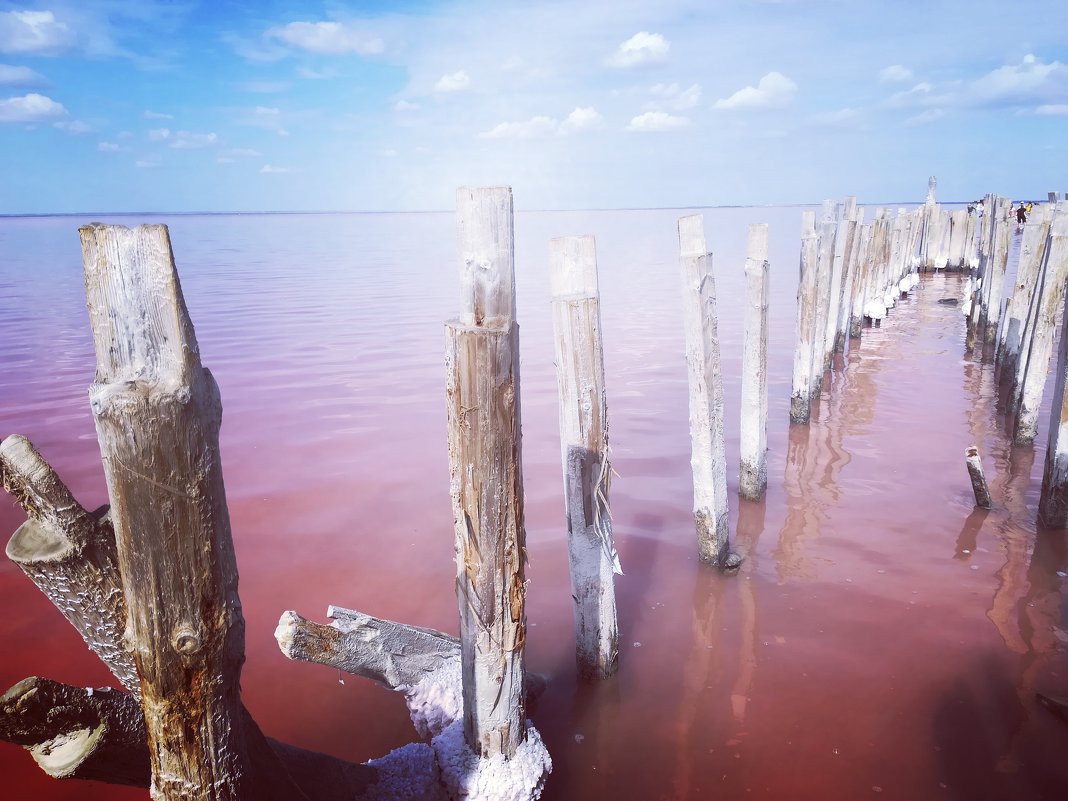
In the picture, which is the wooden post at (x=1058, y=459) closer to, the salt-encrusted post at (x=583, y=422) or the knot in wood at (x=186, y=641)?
the salt-encrusted post at (x=583, y=422)

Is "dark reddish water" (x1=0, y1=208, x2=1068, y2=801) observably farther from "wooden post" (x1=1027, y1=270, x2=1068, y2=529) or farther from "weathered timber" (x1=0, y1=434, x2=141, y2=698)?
"weathered timber" (x1=0, y1=434, x2=141, y2=698)

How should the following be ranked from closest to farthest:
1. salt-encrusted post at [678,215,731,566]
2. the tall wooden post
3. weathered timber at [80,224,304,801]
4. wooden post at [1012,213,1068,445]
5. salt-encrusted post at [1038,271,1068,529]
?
weathered timber at [80,224,304,801] < the tall wooden post < salt-encrusted post at [678,215,731,566] < salt-encrusted post at [1038,271,1068,529] < wooden post at [1012,213,1068,445]

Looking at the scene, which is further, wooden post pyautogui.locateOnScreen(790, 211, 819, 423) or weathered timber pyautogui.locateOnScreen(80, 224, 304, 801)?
wooden post pyautogui.locateOnScreen(790, 211, 819, 423)

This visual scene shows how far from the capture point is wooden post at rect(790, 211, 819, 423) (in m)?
7.31

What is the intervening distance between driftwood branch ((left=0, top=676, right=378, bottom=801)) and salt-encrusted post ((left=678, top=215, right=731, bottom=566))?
3.07 m

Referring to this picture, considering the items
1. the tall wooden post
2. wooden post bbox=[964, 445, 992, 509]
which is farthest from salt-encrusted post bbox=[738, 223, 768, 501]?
the tall wooden post

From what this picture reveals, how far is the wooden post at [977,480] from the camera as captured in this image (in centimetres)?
555

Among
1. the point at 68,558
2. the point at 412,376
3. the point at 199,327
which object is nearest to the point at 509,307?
the point at 68,558

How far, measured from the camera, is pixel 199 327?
1398 cm

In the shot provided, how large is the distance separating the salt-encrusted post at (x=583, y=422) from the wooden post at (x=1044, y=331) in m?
5.16

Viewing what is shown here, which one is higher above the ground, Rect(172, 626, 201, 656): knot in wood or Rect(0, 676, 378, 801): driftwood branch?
Rect(172, 626, 201, 656): knot in wood

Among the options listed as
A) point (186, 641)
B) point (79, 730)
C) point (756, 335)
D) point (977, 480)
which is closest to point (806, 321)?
point (756, 335)

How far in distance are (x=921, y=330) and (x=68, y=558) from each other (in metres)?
15.4

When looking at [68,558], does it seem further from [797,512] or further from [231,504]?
[797,512]
